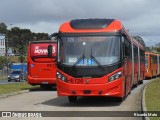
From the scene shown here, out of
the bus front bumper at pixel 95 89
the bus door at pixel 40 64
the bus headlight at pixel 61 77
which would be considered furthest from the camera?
the bus door at pixel 40 64

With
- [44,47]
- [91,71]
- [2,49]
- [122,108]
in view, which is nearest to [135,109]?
[122,108]

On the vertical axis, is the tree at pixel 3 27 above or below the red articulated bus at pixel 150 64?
above

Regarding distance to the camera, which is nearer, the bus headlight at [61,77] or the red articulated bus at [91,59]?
the red articulated bus at [91,59]

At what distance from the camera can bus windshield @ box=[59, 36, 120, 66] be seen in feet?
58.4

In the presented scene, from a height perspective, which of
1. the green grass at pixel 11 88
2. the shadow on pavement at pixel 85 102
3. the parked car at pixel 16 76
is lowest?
the parked car at pixel 16 76

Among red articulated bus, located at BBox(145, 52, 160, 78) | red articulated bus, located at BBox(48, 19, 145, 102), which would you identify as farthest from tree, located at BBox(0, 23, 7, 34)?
red articulated bus, located at BBox(48, 19, 145, 102)

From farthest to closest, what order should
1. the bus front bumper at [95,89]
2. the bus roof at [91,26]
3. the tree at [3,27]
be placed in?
the tree at [3,27]
the bus roof at [91,26]
the bus front bumper at [95,89]

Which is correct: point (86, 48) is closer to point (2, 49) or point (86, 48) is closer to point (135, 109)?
point (135, 109)

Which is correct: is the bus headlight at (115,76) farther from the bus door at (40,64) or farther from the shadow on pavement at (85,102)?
the bus door at (40,64)

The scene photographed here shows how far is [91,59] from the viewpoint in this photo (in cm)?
1783

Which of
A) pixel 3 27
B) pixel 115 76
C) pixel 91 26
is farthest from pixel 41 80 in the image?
pixel 3 27

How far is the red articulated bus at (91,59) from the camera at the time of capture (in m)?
17.5

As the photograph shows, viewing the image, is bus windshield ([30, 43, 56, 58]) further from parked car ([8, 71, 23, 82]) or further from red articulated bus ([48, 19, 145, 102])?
parked car ([8, 71, 23, 82])

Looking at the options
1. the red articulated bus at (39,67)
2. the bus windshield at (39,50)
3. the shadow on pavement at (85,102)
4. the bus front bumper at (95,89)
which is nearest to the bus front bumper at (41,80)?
the red articulated bus at (39,67)
